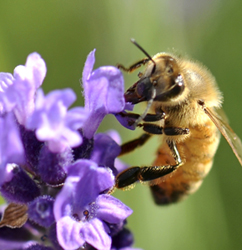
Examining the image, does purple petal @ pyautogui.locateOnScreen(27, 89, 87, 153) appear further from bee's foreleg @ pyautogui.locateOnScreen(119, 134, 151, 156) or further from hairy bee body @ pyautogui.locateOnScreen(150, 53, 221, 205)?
bee's foreleg @ pyautogui.locateOnScreen(119, 134, 151, 156)

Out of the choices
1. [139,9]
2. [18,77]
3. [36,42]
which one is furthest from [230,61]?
[18,77]

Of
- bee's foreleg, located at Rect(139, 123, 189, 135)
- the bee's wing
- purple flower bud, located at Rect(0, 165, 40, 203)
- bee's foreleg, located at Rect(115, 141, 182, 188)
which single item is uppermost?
the bee's wing

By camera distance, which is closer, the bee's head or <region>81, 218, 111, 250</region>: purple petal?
<region>81, 218, 111, 250</region>: purple petal

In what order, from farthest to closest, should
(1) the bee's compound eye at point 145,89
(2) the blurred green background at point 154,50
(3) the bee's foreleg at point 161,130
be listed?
(2) the blurred green background at point 154,50 < (3) the bee's foreleg at point 161,130 < (1) the bee's compound eye at point 145,89

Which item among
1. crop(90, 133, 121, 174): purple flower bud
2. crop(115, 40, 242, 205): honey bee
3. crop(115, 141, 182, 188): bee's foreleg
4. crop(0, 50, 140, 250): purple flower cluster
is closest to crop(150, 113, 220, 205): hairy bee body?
crop(115, 40, 242, 205): honey bee

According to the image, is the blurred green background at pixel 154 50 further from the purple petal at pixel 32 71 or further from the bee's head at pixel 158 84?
the purple petal at pixel 32 71

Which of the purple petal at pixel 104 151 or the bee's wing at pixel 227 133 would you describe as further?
the bee's wing at pixel 227 133

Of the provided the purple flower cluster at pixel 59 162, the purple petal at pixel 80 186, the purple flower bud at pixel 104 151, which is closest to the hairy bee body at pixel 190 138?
the purple flower bud at pixel 104 151
